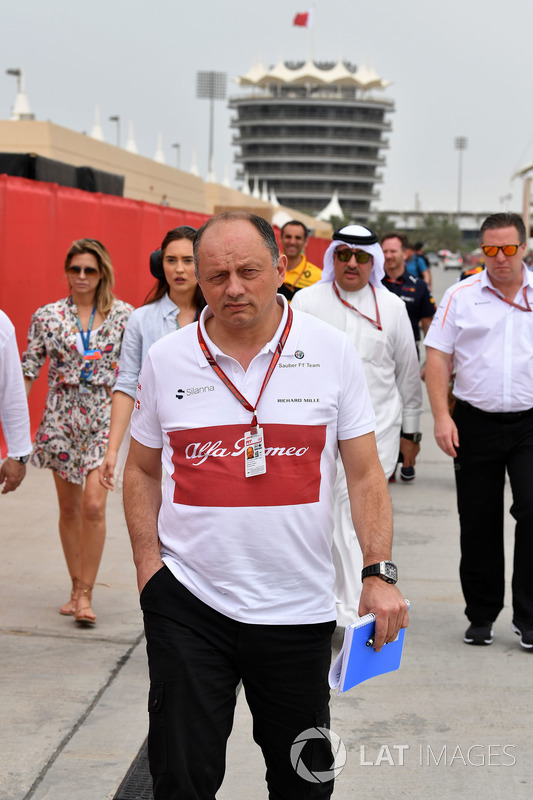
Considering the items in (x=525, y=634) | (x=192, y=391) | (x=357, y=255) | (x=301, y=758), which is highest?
(x=357, y=255)

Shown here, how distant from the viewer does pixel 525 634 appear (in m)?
5.55

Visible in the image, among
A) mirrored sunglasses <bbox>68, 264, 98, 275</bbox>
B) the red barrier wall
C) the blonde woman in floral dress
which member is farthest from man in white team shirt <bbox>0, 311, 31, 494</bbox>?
the red barrier wall

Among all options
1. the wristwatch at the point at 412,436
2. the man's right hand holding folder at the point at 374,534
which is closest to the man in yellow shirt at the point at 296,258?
the wristwatch at the point at 412,436

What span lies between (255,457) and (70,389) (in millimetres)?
3179

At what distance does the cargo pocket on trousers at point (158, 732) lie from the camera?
2.76m

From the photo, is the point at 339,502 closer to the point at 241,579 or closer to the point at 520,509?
the point at 520,509

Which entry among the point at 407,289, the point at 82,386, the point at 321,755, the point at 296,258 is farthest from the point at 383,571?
the point at 407,289

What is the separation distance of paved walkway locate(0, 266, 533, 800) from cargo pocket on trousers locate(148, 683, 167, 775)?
1.14 meters

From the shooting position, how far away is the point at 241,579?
9.21 feet

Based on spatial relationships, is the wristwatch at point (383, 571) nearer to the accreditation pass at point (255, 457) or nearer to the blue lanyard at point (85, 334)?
the accreditation pass at point (255, 457)

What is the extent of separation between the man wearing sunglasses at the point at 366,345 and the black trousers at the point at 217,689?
8.94 ft

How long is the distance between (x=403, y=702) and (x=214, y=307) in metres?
2.53

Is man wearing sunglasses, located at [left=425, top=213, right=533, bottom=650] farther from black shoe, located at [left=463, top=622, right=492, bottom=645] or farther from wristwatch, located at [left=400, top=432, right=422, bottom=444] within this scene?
wristwatch, located at [left=400, top=432, right=422, bottom=444]

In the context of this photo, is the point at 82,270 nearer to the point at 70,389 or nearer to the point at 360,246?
the point at 70,389
